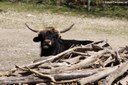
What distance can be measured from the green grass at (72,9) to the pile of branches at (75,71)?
15497 mm

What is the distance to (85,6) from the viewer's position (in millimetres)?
23672

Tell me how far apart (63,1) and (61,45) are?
14.0m

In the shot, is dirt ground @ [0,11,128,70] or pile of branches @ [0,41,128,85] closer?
pile of branches @ [0,41,128,85]

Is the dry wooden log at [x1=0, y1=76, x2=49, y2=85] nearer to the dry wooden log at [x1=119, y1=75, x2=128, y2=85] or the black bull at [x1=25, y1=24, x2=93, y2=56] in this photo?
the dry wooden log at [x1=119, y1=75, x2=128, y2=85]

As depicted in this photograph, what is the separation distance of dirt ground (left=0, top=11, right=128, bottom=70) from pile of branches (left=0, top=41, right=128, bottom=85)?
19.0ft

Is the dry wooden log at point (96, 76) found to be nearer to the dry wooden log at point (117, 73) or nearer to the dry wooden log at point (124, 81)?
the dry wooden log at point (117, 73)

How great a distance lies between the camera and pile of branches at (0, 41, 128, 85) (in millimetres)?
6156

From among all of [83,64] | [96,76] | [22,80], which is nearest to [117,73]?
[96,76]

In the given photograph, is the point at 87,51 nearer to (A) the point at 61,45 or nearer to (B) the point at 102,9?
(A) the point at 61,45

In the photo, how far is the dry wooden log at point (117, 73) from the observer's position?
6068mm

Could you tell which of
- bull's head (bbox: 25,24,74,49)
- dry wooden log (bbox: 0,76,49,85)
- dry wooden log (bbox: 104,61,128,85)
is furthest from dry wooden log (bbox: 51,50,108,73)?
bull's head (bbox: 25,24,74,49)

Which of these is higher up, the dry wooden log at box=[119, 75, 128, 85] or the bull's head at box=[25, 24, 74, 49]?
the dry wooden log at box=[119, 75, 128, 85]

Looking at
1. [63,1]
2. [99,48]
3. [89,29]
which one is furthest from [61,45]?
[63,1]

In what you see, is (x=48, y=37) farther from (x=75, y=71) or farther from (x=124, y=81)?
(x=124, y=81)
